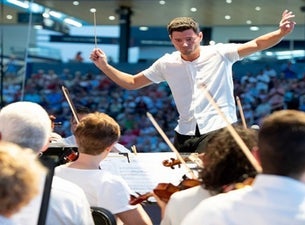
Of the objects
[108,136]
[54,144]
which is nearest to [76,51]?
[54,144]

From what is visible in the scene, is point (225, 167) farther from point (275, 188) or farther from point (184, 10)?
point (184, 10)

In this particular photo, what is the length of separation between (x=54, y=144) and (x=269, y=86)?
9.69 meters

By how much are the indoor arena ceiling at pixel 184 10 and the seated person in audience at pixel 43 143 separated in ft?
35.3

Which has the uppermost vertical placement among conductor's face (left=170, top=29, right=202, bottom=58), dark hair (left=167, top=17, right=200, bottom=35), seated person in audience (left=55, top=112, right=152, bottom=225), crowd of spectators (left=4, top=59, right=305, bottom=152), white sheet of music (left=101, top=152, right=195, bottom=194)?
dark hair (left=167, top=17, right=200, bottom=35)

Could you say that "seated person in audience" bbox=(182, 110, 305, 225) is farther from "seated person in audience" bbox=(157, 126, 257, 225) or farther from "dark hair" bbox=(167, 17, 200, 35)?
"dark hair" bbox=(167, 17, 200, 35)

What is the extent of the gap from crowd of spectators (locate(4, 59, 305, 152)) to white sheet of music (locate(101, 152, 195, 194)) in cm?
828

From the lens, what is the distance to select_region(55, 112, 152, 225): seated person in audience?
2.51 metres

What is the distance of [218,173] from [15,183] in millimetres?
571

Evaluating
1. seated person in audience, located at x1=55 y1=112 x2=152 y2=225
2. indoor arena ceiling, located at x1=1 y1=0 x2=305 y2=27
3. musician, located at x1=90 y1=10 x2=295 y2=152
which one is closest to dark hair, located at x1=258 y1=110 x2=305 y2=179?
seated person in audience, located at x1=55 y1=112 x2=152 y2=225

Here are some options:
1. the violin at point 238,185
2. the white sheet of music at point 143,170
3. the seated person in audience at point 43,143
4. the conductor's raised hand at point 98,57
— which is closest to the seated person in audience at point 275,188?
the violin at point 238,185

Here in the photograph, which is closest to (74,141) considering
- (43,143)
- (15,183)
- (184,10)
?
(43,143)

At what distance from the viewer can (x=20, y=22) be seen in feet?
45.1

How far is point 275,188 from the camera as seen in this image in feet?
4.83

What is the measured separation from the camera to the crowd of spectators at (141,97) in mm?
12688
